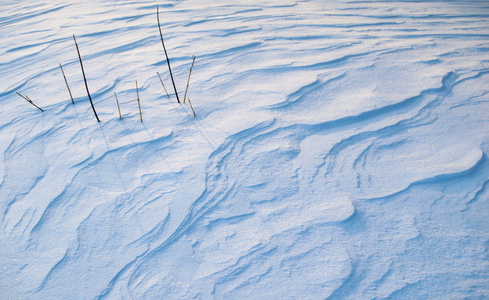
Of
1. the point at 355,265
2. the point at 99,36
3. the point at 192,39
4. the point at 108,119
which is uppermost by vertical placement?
the point at 99,36

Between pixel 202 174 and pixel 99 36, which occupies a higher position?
pixel 99 36

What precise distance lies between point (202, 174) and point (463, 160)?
1092 mm

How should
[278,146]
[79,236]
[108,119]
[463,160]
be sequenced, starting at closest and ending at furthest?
1. [79,236]
2. [463,160]
3. [278,146]
4. [108,119]

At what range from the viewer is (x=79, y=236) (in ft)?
3.45

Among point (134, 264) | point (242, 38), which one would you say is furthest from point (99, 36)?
point (134, 264)

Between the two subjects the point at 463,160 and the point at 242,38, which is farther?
the point at 242,38

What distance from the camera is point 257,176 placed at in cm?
125

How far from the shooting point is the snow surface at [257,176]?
3.05 ft

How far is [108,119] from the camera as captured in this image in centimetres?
164

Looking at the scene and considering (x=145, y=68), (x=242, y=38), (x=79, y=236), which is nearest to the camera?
(x=79, y=236)

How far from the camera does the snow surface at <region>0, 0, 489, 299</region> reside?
929mm

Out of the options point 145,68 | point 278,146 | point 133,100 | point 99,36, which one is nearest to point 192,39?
point 145,68

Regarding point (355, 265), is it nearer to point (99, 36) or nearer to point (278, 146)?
point (278, 146)

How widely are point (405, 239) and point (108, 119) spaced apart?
59.7 inches
